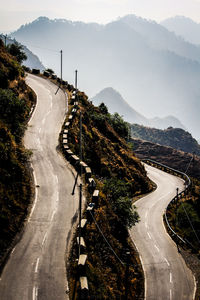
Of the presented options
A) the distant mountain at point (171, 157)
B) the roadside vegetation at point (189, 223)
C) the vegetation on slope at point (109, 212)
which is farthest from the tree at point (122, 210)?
the distant mountain at point (171, 157)

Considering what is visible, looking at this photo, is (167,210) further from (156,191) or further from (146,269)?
(146,269)

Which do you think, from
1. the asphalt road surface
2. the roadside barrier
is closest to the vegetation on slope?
the roadside barrier

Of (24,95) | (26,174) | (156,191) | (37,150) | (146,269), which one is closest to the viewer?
(26,174)

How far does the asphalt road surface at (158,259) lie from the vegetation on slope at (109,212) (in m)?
1.52

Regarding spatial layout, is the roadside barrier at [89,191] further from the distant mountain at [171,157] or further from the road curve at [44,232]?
the distant mountain at [171,157]

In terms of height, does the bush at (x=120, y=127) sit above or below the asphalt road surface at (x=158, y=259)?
above

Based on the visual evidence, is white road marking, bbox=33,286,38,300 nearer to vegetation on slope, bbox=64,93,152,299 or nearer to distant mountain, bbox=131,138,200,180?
vegetation on slope, bbox=64,93,152,299

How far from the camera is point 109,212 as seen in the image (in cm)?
2894

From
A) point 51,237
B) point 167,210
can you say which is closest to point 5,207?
point 51,237

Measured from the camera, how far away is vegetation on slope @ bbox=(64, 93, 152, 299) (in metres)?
21.5

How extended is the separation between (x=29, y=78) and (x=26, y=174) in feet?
127

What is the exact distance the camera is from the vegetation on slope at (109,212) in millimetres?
21455

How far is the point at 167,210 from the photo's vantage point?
48625mm

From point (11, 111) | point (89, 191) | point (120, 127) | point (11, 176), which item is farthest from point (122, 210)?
point (120, 127)
